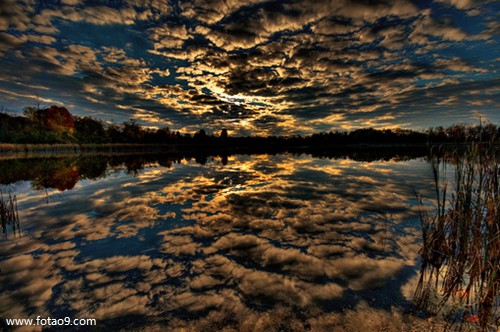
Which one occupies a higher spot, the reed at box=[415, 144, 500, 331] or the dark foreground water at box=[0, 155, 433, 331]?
the reed at box=[415, 144, 500, 331]

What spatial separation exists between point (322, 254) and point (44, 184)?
20.6m

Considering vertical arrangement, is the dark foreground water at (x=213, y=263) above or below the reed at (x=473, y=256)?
below

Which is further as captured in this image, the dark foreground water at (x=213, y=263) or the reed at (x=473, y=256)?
the dark foreground water at (x=213, y=263)

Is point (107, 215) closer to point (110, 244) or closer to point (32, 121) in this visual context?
point (110, 244)

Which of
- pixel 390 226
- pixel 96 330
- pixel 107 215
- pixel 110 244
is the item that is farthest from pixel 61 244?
pixel 390 226

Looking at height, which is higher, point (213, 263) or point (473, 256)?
point (473, 256)

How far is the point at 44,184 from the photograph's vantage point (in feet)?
53.9

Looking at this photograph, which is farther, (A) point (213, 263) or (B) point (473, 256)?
(A) point (213, 263)

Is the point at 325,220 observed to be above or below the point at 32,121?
below

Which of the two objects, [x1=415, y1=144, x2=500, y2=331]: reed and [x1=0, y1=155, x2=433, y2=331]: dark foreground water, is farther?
[x1=0, y1=155, x2=433, y2=331]: dark foreground water

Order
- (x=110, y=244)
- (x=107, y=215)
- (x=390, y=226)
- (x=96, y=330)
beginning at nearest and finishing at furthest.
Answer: (x=96, y=330) < (x=110, y=244) < (x=390, y=226) < (x=107, y=215)

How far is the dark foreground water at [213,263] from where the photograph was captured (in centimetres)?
373

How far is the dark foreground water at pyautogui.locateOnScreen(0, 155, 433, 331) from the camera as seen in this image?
373 cm

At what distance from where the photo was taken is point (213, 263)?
17.8 feet
